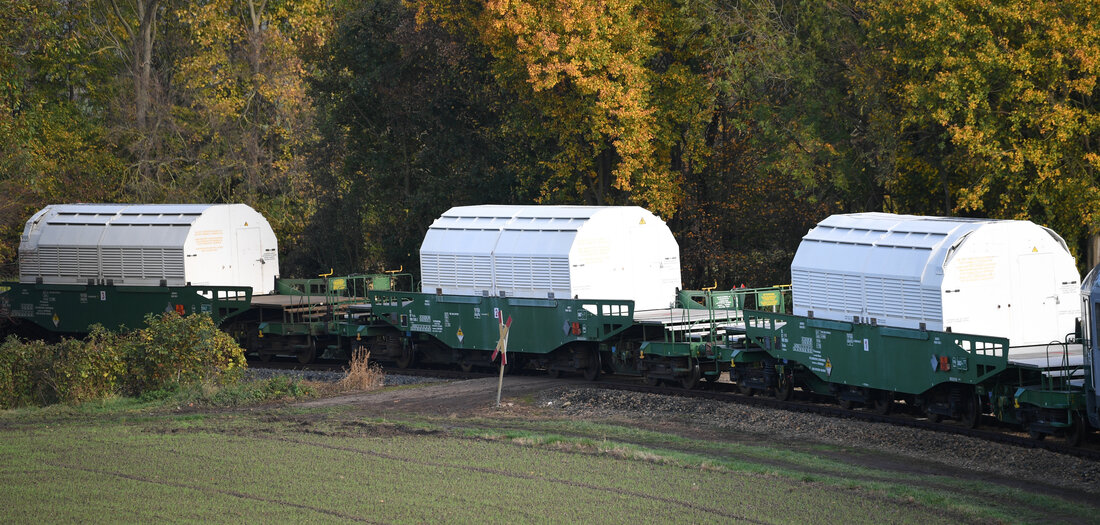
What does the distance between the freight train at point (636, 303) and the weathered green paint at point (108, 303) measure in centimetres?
6

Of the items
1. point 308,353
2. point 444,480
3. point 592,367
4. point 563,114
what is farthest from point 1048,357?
point 563,114

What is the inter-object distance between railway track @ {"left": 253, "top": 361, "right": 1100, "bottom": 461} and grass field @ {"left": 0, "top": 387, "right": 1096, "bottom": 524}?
2948mm

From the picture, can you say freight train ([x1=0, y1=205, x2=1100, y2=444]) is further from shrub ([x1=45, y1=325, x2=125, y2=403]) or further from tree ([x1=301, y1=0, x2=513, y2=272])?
shrub ([x1=45, y1=325, x2=125, y2=403])

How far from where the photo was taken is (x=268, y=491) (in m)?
15.5

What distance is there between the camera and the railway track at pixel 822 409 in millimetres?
18734

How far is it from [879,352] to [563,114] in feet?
58.4

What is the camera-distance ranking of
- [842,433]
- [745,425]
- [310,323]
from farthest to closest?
1. [310,323]
2. [745,425]
3. [842,433]

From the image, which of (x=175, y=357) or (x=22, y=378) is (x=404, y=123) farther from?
(x=22, y=378)

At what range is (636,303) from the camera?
29.2m

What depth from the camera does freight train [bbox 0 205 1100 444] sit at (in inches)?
810

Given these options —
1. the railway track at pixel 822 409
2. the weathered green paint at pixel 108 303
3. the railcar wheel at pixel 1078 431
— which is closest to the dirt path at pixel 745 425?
the railway track at pixel 822 409

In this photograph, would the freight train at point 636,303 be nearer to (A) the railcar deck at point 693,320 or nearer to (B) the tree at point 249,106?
(A) the railcar deck at point 693,320

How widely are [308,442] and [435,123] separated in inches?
993

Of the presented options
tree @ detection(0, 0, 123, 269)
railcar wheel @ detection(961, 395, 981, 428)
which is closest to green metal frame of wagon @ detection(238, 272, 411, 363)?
tree @ detection(0, 0, 123, 269)
